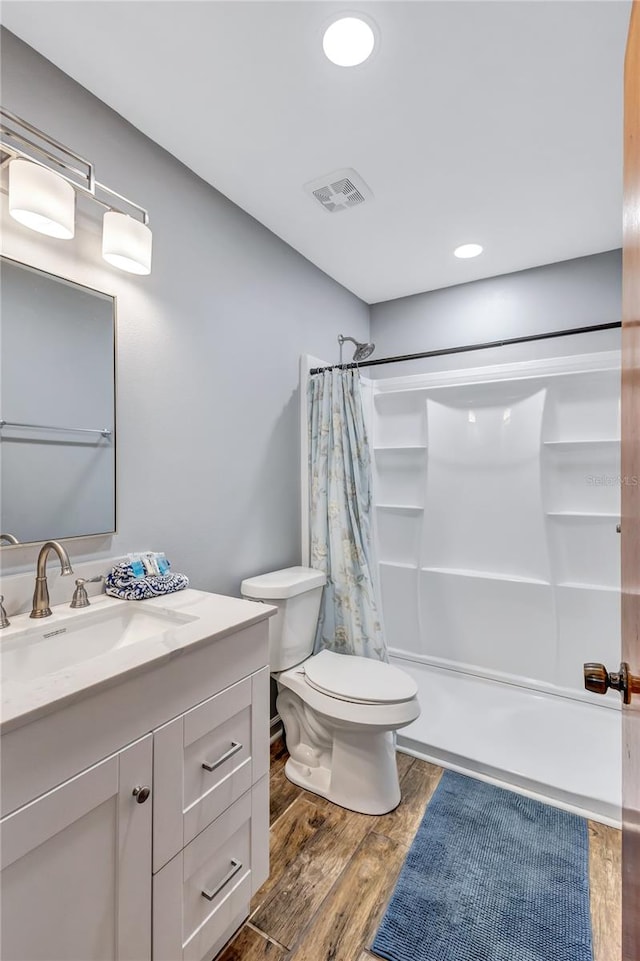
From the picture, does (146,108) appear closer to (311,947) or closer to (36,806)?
(36,806)

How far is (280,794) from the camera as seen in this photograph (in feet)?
5.77

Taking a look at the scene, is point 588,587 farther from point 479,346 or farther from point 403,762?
point 479,346

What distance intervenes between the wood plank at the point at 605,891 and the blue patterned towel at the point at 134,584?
5.01ft

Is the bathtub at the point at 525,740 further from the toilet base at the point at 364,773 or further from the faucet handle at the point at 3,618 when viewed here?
the faucet handle at the point at 3,618

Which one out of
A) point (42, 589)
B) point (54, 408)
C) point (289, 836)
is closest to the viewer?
point (42, 589)

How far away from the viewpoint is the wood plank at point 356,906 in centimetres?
119

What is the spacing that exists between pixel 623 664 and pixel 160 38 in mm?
1824

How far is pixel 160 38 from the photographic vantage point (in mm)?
1205

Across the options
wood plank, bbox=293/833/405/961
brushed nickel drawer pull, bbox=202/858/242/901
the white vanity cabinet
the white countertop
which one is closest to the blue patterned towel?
the white countertop

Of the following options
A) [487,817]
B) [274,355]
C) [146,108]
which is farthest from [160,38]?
[487,817]

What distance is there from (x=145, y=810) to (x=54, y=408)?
3.39 feet

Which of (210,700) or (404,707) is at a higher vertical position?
(210,700)

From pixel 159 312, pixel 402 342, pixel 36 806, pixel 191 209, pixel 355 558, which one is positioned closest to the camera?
pixel 36 806

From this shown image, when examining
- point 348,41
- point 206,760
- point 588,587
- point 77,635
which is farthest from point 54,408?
point 588,587
